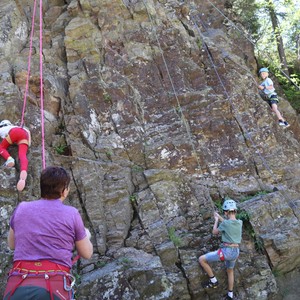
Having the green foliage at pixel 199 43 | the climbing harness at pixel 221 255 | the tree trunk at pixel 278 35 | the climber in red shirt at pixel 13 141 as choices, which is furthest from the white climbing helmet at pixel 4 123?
the tree trunk at pixel 278 35

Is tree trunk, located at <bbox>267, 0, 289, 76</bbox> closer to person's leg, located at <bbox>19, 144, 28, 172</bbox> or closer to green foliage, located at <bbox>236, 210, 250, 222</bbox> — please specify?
green foliage, located at <bbox>236, 210, 250, 222</bbox>

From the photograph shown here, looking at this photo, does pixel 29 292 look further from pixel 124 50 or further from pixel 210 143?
pixel 124 50

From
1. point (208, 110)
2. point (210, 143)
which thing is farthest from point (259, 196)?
point (208, 110)

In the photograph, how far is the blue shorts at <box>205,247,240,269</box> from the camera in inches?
255

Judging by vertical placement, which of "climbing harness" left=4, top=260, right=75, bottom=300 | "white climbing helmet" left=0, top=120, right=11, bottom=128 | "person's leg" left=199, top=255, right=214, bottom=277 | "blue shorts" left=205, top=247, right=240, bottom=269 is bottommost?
"person's leg" left=199, top=255, right=214, bottom=277

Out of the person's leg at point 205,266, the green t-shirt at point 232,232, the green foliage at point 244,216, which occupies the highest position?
the green t-shirt at point 232,232

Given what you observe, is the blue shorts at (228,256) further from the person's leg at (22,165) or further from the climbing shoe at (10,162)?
the climbing shoe at (10,162)

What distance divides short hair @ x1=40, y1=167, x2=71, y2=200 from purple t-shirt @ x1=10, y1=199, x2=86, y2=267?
0.20 feet

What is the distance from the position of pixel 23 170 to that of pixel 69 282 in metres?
4.34

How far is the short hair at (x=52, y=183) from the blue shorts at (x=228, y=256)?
4289mm

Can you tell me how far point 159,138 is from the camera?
871 cm

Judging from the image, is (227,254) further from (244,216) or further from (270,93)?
(270,93)

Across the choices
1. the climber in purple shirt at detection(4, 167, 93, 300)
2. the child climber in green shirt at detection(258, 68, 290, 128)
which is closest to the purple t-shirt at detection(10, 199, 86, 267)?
the climber in purple shirt at detection(4, 167, 93, 300)

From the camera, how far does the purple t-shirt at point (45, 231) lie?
9.50 ft
